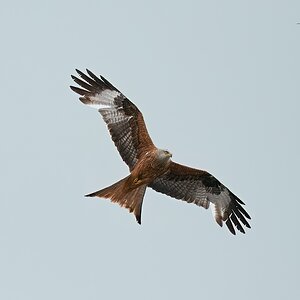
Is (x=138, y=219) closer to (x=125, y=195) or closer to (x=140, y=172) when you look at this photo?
(x=125, y=195)

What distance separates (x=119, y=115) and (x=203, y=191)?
2.12 m

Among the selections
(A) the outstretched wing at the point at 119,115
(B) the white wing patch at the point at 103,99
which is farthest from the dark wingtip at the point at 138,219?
(B) the white wing patch at the point at 103,99

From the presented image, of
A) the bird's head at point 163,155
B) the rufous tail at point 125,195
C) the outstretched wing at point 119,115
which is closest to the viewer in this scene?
the rufous tail at point 125,195

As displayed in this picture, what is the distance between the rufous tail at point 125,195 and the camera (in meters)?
13.7

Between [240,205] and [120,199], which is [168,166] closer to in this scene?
[120,199]

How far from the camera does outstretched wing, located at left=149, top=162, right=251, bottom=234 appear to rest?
48.2 ft

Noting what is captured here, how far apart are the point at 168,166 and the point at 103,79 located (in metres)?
1.84

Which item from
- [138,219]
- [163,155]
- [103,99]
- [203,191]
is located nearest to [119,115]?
[103,99]

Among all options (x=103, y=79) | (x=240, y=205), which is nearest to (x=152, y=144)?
(x=103, y=79)

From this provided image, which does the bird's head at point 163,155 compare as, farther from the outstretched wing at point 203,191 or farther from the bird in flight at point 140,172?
the outstretched wing at point 203,191

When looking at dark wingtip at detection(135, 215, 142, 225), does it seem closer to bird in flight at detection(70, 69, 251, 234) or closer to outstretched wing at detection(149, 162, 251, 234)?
bird in flight at detection(70, 69, 251, 234)

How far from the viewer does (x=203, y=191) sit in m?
15.2

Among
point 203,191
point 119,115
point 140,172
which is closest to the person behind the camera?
point 140,172

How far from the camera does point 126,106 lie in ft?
46.9
